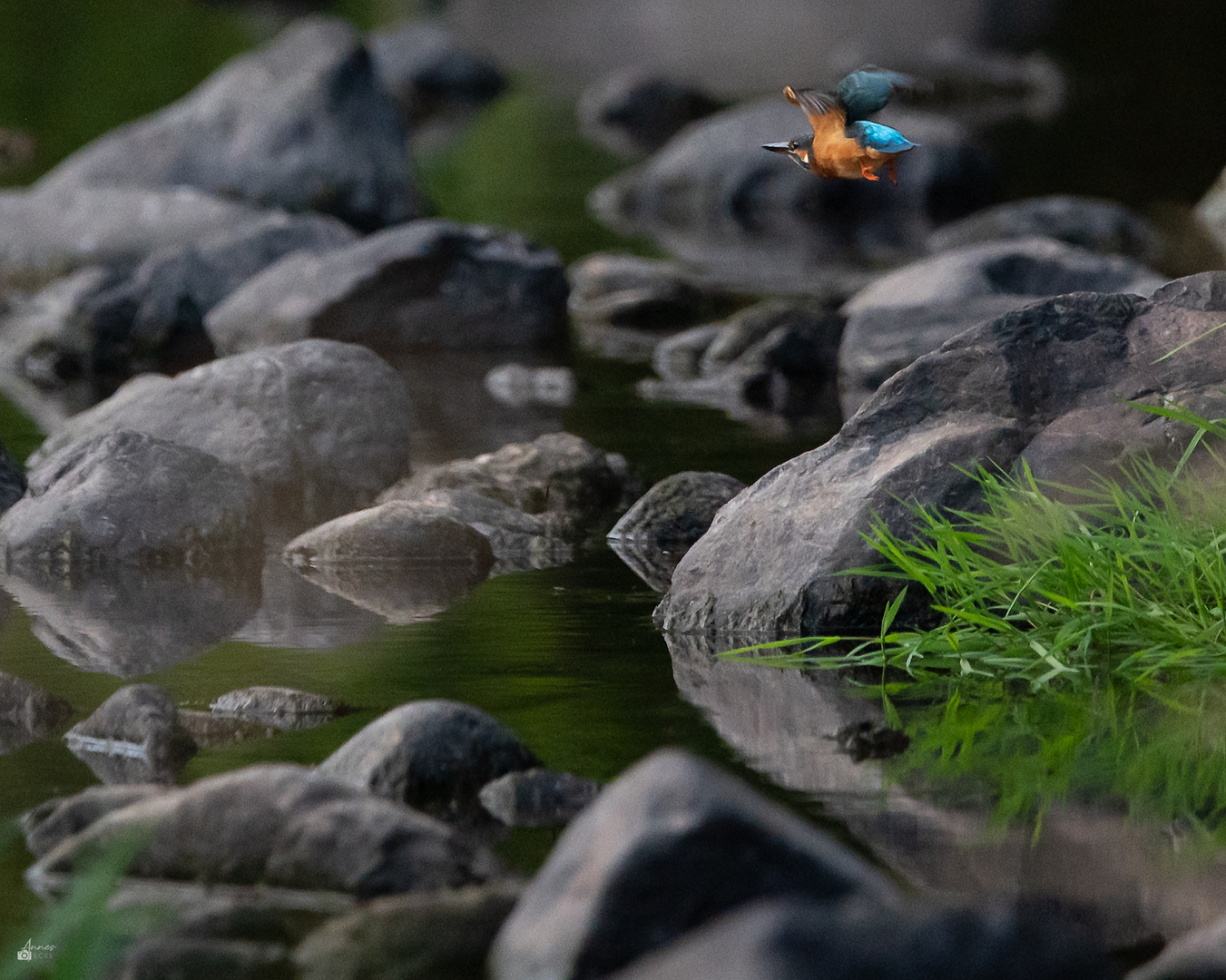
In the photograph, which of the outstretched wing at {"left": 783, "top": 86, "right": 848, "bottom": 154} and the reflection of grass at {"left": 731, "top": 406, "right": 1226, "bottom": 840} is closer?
the outstretched wing at {"left": 783, "top": 86, "right": 848, "bottom": 154}

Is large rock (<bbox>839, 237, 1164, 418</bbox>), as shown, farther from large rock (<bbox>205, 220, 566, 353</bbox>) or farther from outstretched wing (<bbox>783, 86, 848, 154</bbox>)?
outstretched wing (<bbox>783, 86, 848, 154</bbox>)

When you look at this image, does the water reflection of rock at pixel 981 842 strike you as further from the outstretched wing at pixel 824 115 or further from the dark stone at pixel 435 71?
the dark stone at pixel 435 71

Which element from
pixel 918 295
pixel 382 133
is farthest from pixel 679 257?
pixel 918 295

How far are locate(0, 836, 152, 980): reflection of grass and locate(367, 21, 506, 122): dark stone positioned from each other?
3168 cm

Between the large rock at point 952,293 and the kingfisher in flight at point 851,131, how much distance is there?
6.34m

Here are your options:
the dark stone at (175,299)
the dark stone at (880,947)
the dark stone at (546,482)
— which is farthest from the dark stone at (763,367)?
the dark stone at (880,947)

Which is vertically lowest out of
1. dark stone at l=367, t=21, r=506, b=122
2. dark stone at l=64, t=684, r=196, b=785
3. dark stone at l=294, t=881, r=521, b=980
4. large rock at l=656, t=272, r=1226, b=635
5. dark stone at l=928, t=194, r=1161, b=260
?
dark stone at l=367, t=21, r=506, b=122

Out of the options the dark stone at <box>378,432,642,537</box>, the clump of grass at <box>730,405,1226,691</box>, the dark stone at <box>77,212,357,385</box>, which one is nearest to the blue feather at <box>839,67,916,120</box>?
the clump of grass at <box>730,405,1226,691</box>

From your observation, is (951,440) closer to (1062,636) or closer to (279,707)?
(1062,636)

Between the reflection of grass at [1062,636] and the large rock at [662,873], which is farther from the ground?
the large rock at [662,873]

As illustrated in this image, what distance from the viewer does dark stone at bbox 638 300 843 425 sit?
10.5 meters

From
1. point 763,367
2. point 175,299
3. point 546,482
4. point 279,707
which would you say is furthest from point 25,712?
point 175,299

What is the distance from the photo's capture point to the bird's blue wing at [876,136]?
13.5ft

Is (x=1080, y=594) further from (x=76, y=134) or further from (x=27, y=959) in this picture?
(x=76, y=134)
